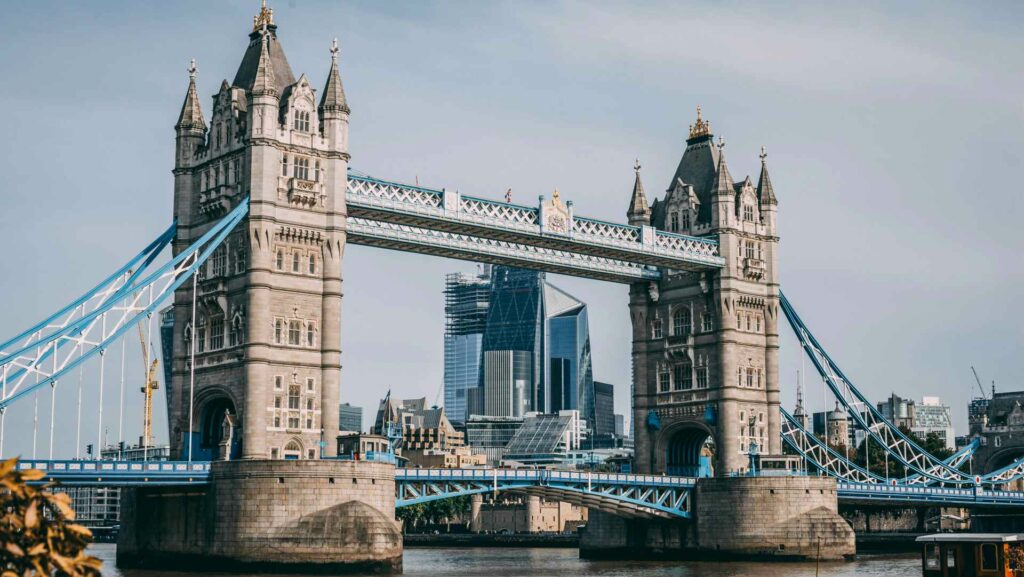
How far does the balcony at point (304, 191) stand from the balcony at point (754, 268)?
1408 inches

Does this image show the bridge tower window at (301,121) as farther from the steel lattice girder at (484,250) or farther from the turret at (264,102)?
the steel lattice girder at (484,250)

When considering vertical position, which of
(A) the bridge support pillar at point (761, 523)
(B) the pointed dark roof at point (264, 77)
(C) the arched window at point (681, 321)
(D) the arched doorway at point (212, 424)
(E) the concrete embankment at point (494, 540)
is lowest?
(E) the concrete embankment at point (494, 540)

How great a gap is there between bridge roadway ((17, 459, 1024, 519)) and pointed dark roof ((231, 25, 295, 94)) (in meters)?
21.7

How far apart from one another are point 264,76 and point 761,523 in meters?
43.7

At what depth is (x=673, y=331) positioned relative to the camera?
4011 inches

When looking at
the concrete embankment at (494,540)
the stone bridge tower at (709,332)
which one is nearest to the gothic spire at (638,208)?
the stone bridge tower at (709,332)

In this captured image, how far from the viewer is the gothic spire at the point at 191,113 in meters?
81.8

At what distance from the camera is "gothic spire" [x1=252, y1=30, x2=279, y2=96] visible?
76.3 metres

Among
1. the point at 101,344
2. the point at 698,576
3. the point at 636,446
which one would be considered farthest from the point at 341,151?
the point at 636,446

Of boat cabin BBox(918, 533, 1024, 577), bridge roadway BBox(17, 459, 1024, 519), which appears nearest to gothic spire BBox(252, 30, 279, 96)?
bridge roadway BBox(17, 459, 1024, 519)

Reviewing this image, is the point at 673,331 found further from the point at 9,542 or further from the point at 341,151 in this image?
the point at 9,542

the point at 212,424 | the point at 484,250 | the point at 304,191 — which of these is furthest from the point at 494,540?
the point at 304,191

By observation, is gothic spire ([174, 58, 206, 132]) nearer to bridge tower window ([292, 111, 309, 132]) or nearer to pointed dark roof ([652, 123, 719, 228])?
bridge tower window ([292, 111, 309, 132])

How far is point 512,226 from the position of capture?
86.7 meters
